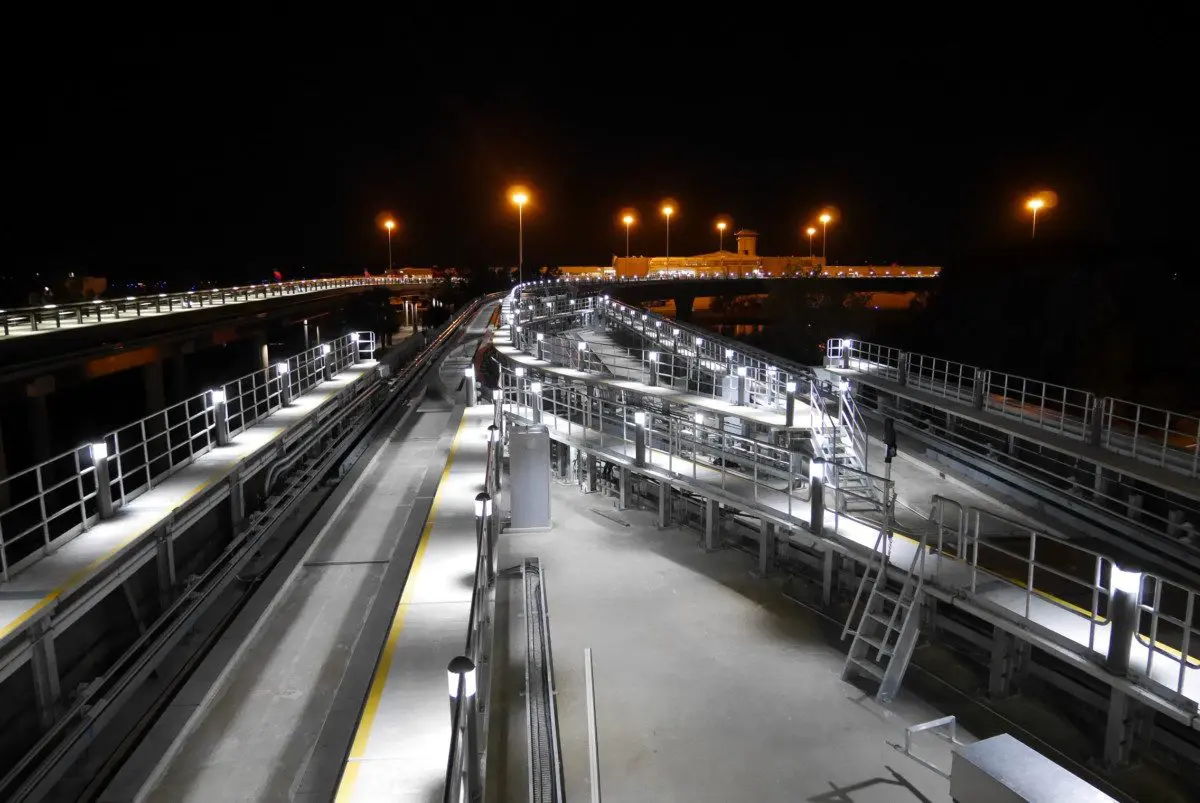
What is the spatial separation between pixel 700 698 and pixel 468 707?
638 cm

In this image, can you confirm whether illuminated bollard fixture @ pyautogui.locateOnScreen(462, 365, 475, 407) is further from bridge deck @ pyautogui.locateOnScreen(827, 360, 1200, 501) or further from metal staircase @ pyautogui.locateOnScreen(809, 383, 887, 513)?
bridge deck @ pyautogui.locateOnScreen(827, 360, 1200, 501)

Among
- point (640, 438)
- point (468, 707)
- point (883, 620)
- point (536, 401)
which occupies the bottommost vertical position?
point (883, 620)

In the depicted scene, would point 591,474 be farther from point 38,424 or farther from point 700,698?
point 38,424

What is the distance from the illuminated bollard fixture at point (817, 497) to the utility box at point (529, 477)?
218 inches

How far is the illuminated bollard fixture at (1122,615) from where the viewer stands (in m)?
7.60

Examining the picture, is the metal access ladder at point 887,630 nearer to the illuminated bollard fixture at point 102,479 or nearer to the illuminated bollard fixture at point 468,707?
the illuminated bollard fixture at point 468,707

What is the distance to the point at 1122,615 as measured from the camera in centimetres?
773

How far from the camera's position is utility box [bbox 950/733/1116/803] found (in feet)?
19.8

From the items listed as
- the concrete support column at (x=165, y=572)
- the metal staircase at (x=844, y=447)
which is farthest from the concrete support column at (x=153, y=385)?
the metal staircase at (x=844, y=447)

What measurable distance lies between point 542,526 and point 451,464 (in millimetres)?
3189

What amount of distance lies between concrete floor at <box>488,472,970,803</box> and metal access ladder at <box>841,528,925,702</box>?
324 millimetres

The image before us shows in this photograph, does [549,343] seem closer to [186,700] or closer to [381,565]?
[381,565]

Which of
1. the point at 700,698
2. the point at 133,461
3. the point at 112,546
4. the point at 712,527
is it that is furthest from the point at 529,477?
the point at 133,461

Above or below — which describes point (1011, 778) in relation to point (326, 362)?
below
